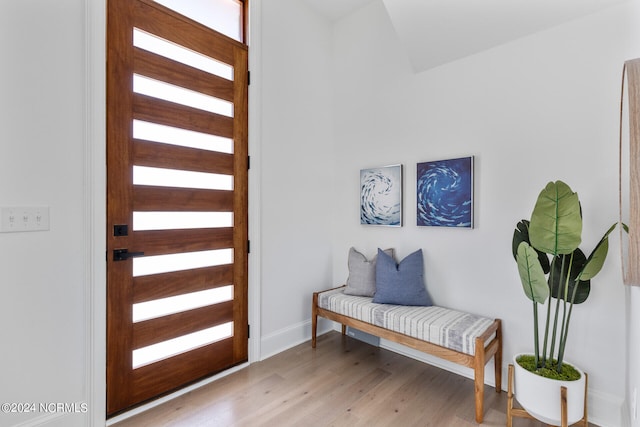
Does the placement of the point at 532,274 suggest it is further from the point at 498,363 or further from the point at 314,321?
the point at 314,321

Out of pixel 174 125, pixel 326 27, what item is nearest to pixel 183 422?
Answer: pixel 174 125

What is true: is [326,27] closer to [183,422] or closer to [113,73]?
[113,73]

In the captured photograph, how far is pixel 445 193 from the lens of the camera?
2.46 m

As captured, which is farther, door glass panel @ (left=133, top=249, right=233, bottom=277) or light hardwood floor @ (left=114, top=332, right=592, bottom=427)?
door glass panel @ (left=133, top=249, right=233, bottom=277)

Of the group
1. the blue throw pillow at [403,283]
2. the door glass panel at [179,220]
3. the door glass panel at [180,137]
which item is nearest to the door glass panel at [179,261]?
the door glass panel at [179,220]

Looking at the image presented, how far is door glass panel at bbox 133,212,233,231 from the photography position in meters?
2.02

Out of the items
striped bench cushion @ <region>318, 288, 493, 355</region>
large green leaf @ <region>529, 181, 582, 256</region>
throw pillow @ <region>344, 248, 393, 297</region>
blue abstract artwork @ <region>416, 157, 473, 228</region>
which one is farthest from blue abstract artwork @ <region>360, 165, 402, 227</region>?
large green leaf @ <region>529, 181, 582, 256</region>

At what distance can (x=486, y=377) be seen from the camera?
230 cm

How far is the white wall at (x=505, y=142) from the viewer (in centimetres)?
184

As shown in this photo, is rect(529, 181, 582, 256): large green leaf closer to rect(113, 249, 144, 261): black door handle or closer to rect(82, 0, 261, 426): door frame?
rect(113, 249, 144, 261): black door handle

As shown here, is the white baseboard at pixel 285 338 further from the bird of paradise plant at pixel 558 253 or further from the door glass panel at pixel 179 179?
the bird of paradise plant at pixel 558 253

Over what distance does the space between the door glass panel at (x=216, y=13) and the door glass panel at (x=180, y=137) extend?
0.82 metres

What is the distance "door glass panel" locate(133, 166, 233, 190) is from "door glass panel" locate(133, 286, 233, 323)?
30.2 inches
